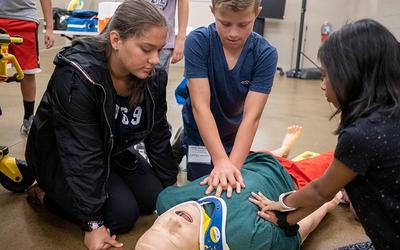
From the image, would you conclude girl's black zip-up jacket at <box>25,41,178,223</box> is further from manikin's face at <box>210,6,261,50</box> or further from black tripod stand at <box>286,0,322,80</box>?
black tripod stand at <box>286,0,322,80</box>

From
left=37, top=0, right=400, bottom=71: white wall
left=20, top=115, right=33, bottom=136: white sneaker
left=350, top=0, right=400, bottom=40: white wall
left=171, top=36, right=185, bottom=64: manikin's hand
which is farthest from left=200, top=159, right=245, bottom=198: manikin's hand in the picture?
left=37, top=0, right=400, bottom=71: white wall

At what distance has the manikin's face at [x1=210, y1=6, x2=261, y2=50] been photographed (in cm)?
141

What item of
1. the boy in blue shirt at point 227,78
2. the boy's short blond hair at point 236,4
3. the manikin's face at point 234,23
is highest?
the boy's short blond hair at point 236,4

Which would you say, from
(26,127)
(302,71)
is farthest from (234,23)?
(302,71)

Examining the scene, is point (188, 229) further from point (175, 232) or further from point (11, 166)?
point (11, 166)

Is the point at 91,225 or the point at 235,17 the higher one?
the point at 235,17

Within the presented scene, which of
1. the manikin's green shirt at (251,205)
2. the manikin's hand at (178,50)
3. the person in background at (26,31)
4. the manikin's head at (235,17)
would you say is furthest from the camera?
the person in background at (26,31)

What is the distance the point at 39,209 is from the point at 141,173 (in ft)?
1.42

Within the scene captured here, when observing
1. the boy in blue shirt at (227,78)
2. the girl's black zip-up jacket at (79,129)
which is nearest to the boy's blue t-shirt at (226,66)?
the boy in blue shirt at (227,78)

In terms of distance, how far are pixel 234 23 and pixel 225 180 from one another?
0.57 meters

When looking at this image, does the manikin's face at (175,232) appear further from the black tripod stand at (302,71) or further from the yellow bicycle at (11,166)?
the black tripod stand at (302,71)

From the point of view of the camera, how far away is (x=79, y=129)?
1.34m

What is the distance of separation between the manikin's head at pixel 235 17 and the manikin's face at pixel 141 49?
0.23 m

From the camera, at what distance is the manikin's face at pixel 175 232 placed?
41.8 inches
